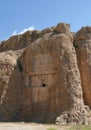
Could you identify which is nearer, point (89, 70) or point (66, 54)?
point (66, 54)

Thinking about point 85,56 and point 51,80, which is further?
point 85,56

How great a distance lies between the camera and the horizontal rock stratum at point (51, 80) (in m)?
35.7

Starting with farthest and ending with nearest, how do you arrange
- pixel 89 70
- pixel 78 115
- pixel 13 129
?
1. pixel 89 70
2. pixel 78 115
3. pixel 13 129

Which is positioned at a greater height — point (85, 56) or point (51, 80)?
point (85, 56)

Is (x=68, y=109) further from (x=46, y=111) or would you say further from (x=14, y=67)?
(x=14, y=67)

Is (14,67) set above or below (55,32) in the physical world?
below

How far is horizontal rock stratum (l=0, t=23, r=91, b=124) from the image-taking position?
35.7 metres

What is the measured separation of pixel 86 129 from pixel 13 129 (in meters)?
5.71

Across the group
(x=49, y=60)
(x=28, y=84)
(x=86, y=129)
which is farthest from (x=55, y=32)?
(x=86, y=129)

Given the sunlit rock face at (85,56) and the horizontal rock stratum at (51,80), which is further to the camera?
the sunlit rock face at (85,56)

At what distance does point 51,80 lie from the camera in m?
38.0

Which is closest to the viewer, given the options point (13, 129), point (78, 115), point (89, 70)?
point (13, 129)

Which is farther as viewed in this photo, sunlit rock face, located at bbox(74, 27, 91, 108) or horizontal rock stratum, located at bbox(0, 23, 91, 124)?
sunlit rock face, located at bbox(74, 27, 91, 108)

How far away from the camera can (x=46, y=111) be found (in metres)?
36.9
